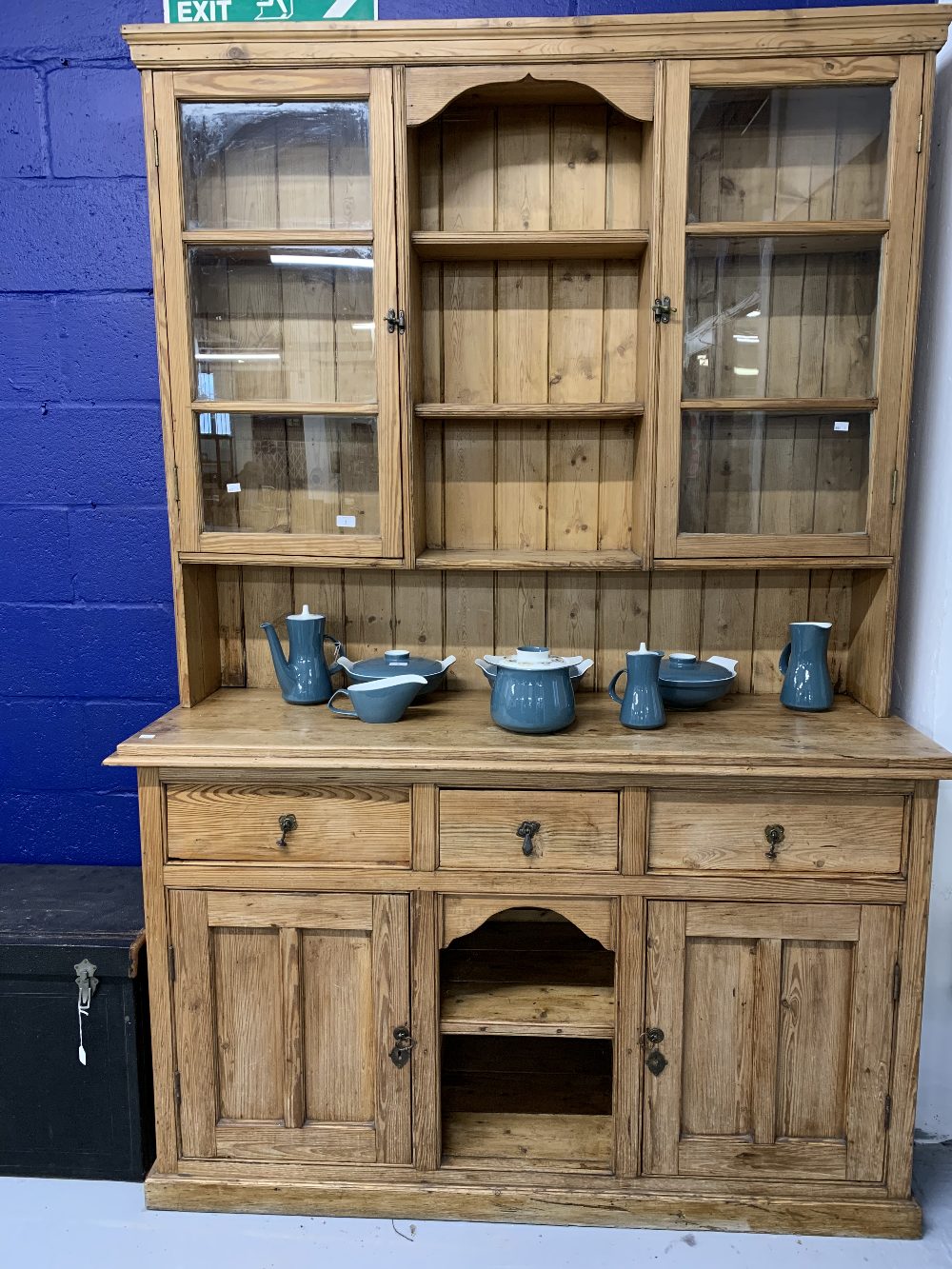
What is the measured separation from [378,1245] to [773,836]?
1138 mm

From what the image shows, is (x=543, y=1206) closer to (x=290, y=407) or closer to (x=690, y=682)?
(x=690, y=682)

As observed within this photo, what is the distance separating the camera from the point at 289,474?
201 centimetres

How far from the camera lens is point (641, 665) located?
1889mm

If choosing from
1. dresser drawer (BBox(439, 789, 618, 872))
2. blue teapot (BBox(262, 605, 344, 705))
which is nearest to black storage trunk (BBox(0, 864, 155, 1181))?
blue teapot (BBox(262, 605, 344, 705))

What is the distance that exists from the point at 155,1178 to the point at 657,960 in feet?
3.78

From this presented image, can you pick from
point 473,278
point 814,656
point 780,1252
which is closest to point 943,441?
point 814,656

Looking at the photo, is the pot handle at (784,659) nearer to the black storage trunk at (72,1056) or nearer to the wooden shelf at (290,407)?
the wooden shelf at (290,407)

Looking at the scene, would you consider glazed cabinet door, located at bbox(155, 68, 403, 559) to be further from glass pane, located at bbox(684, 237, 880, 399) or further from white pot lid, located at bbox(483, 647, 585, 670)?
glass pane, located at bbox(684, 237, 880, 399)

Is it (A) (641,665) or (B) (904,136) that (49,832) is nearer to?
(A) (641,665)

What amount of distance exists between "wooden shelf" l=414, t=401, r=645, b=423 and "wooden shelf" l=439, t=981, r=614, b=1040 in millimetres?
1243

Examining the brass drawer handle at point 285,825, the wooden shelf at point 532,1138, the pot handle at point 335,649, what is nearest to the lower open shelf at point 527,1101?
the wooden shelf at point 532,1138

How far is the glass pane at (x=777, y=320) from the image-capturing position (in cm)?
186

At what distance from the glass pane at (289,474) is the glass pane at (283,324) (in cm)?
6

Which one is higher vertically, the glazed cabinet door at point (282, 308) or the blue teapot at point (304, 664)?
the glazed cabinet door at point (282, 308)
